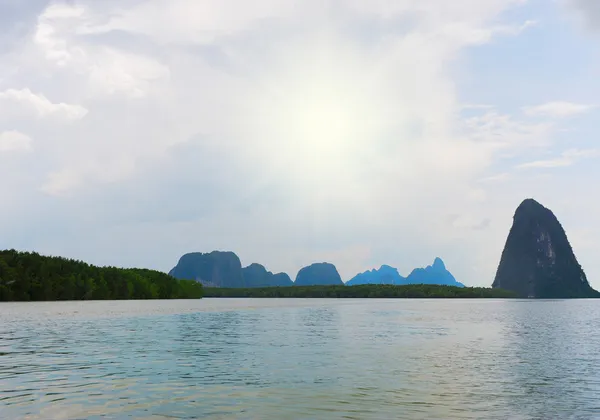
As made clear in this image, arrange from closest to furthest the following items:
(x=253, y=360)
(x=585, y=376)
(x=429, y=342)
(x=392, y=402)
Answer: (x=392, y=402), (x=585, y=376), (x=253, y=360), (x=429, y=342)

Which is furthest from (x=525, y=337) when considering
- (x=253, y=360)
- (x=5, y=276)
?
(x=5, y=276)

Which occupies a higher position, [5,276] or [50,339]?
[5,276]

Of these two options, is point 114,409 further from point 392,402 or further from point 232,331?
point 232,331

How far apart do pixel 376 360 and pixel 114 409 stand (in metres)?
22.1

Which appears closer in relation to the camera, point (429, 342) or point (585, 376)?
point (585, 376)

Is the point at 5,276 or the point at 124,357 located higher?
the point at 5,276

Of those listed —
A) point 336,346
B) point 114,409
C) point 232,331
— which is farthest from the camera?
point 232,331

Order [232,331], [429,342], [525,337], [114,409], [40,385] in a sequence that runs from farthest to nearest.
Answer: [232,331], [525,337], [429,342], [40,385], [114,409]

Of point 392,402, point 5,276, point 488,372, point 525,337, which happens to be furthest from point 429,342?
point 5,276

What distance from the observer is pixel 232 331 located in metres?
72.8

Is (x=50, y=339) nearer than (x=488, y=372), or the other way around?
(x=488, y=372)

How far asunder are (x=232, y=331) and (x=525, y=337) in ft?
107

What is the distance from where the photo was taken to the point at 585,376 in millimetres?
36906

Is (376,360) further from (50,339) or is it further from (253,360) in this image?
(50,339)
